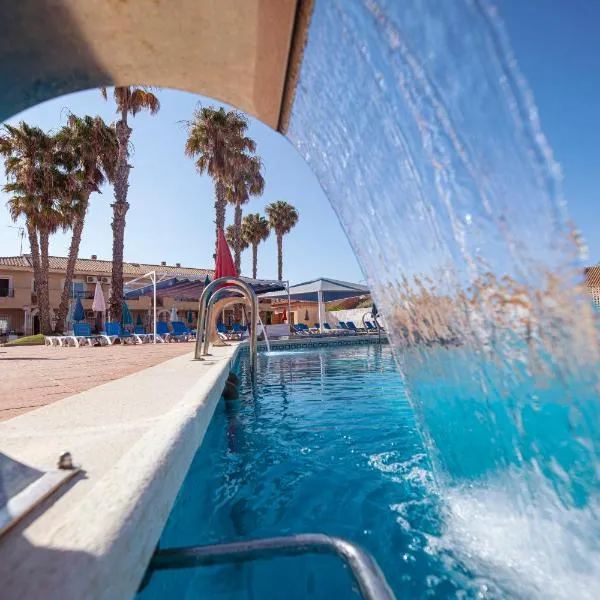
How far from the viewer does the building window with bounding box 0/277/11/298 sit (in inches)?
1139

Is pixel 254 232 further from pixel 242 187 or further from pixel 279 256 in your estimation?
pixel 242 187

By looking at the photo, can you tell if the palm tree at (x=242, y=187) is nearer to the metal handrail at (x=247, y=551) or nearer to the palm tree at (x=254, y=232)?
the palm tree at (x=254, y=232)

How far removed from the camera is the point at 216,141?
61.9 ft

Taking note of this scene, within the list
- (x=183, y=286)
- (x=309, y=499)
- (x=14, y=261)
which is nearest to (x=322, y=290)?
(x=183, y=286)

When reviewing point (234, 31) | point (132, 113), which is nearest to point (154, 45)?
point (234, 31)

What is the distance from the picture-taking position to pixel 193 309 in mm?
37531

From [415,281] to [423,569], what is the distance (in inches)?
47.0

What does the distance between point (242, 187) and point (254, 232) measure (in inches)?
385

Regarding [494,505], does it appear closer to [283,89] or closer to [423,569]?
[423,569]

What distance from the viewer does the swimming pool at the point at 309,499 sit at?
1380 mm

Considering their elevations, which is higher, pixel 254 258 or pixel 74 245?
pixel 254 258

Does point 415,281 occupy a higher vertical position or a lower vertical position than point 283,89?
lower

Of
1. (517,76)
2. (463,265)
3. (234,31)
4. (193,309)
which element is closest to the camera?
(517,76)

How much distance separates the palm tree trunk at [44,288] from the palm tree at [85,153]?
950 mm
